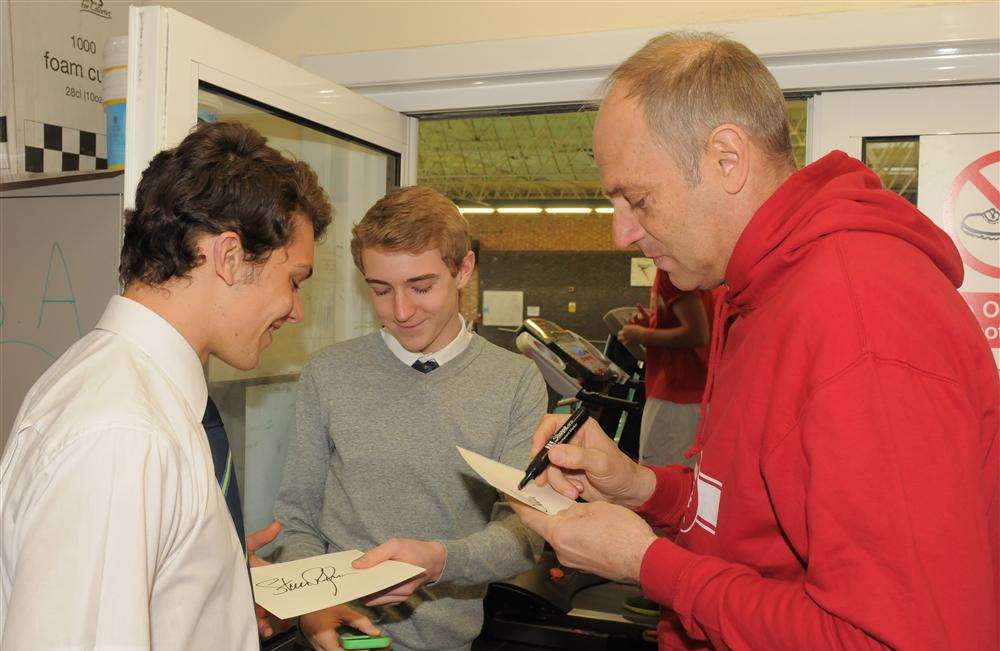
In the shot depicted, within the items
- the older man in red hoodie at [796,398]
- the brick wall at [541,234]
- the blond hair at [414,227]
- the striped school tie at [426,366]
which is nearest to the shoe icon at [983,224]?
the older man in red hoodie at [796,398]

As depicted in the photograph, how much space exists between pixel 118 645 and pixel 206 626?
180mm

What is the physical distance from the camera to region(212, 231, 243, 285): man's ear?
45.8 inches

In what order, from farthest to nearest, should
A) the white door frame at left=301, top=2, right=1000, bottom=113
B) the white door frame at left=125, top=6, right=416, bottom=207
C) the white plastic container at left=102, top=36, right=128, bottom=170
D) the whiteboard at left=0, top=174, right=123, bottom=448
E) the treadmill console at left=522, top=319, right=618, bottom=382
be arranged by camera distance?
1. the treadmill console at left=522, top=319, right=618, bottom=382
2. the whiteboard at left=0, top=174, right=123, bottom=448
3. the white door frame at left=301, top=2, right=1000, bottom=113
4. the white plastic container at left=102, top=36, right=128, bottom=170
5. the white door frame at left=125, top=6, right=416, bottom=207

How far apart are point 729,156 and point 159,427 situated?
865 millimetres

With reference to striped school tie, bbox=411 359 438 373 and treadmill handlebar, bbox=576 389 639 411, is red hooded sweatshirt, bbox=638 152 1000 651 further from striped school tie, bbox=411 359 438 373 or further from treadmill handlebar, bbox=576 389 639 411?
treadmill handlebar, bbox=576 389 639 411

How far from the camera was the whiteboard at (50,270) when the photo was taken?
7.39 feet

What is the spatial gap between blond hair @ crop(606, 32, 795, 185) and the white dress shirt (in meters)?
0.78

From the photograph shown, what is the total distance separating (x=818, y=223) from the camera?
40.8 inches

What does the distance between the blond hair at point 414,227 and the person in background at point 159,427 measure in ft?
1.61

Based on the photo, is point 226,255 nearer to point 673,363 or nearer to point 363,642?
point 363,642

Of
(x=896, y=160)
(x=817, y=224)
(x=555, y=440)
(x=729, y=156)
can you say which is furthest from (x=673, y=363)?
(x=817, y=224)

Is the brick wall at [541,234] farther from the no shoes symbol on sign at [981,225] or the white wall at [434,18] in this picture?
the no shoes symbol on sign at [981,225]

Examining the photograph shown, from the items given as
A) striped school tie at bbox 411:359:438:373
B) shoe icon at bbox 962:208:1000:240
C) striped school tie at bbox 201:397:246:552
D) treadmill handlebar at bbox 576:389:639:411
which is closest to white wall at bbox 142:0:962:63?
shoe icon at bbox 962:208:1000:240
